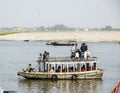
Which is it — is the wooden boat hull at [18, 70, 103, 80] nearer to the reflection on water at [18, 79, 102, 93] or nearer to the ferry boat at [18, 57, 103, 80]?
the ferry boat at [18, 57, 103, 80]

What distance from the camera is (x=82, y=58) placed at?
49250mm

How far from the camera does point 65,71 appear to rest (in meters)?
49.4

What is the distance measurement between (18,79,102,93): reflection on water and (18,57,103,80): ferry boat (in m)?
0.48

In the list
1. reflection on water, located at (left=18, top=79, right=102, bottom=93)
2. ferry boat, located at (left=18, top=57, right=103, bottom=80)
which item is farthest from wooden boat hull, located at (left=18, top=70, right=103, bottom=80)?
reflection on water, located at (left=18, top=79, right=102, bottom=93)

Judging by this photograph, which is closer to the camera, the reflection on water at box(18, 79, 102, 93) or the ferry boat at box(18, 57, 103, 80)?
the reflection on water at box(18, 79, 102, 93)

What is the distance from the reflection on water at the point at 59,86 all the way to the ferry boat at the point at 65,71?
48cm

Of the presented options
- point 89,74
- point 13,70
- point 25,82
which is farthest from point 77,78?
point 13,70

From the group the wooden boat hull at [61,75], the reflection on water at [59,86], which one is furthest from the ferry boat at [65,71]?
the reflection on water at [59,86]

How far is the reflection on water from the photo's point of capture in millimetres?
44094

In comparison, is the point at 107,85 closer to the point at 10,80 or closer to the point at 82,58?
the point at 82,58

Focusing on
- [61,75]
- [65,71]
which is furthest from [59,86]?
[65,71]

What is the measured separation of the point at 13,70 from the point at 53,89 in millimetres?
17058

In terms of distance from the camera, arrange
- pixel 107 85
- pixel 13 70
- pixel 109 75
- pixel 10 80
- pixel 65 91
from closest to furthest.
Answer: pixel 65 91 < pixel 107 85 < pixel 10 80 < pixel 109 75 < pixel 13 70

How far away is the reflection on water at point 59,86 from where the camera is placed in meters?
44.1
